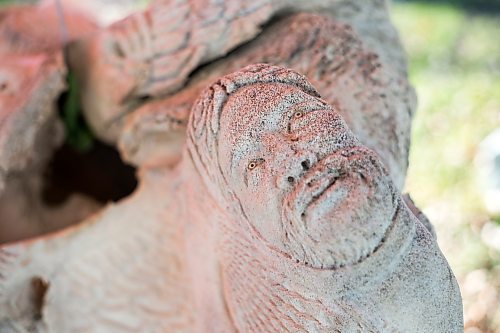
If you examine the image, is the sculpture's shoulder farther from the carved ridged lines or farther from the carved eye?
the carved eye

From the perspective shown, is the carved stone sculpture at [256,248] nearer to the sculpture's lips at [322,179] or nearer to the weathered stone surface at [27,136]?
the sculpture's lips at [322,179]

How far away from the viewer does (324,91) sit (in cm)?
74

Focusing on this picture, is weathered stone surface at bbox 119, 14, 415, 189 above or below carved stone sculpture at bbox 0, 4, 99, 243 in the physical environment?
above

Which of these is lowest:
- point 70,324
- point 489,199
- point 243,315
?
point 489,199

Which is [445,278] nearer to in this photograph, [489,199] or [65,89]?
[65,89]

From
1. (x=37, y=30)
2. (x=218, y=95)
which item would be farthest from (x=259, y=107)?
(x=37, y=30)

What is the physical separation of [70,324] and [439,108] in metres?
1.35

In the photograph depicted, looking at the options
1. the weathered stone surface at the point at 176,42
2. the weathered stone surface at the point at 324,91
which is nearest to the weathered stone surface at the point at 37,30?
the weathered stone surface at the point at 176,42

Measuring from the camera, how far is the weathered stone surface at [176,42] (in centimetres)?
78

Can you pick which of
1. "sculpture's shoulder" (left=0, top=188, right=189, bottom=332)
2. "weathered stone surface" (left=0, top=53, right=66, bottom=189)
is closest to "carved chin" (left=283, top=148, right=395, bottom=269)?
"sculpture's shoulder" (left=0, top=188, right=189, bottom=332)

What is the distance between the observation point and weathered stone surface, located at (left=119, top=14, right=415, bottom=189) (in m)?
0.73

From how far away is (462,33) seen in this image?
2.08 meters

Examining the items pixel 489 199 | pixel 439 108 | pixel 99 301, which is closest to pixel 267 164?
pixel 99 301

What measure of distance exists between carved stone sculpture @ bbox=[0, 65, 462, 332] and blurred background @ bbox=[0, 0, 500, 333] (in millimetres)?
825
